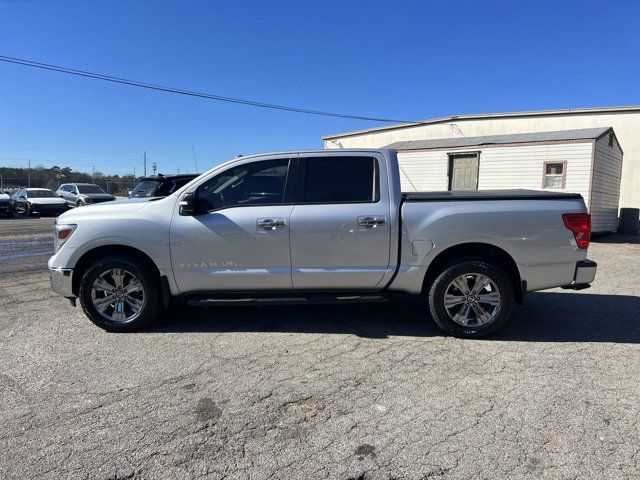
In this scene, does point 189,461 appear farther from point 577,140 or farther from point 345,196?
point 577,140

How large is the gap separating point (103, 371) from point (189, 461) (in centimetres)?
166

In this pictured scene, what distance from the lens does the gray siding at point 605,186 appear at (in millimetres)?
14727

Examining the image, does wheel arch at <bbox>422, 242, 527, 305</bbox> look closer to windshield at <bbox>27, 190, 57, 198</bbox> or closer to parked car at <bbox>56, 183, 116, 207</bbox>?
parked car at <bbox>56, 183, 116, 207</bbox>

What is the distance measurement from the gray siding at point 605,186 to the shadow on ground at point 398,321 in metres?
10.4

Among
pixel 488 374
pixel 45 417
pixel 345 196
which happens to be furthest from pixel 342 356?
pixel 45 417

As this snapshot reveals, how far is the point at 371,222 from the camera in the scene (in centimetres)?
451

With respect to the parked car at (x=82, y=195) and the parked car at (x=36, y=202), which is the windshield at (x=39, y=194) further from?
the parked car at (x=82, y=195)

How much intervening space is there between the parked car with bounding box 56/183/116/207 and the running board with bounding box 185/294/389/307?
Result: 22.0 meters

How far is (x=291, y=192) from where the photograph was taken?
4.69 metres

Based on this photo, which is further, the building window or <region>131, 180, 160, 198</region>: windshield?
the building window

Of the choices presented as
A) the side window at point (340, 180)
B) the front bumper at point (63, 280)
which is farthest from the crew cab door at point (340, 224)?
the front bumper at point (63, 280)

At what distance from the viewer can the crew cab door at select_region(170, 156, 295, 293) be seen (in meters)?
4.55

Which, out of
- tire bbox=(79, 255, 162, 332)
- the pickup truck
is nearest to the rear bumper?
the pickup truck

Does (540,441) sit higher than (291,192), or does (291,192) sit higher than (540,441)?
(291,192)
